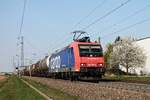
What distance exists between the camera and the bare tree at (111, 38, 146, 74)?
295 ft

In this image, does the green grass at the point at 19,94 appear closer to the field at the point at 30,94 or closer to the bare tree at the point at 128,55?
the field at the point at 30,94

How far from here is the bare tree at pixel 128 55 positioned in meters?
89.9

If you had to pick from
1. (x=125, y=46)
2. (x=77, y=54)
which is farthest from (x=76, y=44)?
(x=125, y=46)

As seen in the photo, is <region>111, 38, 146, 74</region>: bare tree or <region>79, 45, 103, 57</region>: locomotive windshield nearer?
<region>79, 45, 103, 57</region>: locomotive windshield

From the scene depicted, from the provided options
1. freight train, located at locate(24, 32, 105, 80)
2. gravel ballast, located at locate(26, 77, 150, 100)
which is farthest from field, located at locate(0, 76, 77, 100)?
freight train, located at locate(24, 32, 105, 80)

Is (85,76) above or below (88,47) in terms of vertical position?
below

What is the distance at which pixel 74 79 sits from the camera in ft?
121

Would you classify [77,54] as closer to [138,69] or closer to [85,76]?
[85,76]

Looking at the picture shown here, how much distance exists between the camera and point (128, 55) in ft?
306

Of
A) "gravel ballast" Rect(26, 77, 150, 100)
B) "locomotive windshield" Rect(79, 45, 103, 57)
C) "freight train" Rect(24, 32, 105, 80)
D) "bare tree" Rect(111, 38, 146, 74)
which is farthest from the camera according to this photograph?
"bare tree" Rect(111, 38, 146, 74)

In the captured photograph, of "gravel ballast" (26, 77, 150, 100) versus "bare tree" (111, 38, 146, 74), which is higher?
"bare tree" (111, 38, 146, 74)

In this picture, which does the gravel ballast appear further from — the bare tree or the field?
the bare tree

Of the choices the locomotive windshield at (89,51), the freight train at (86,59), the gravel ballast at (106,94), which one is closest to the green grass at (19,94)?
the gravel ballast at (106,94)

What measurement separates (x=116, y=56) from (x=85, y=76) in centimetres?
5938
